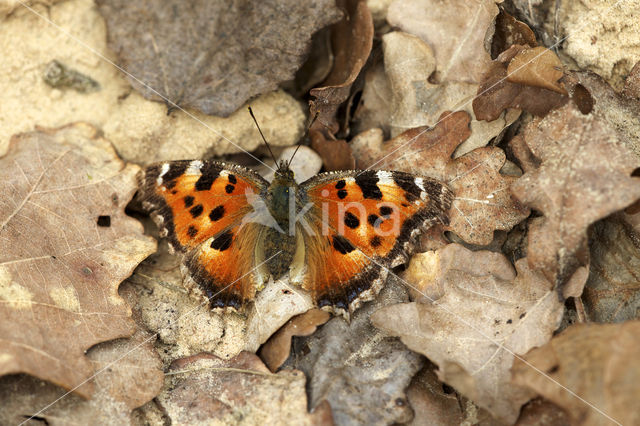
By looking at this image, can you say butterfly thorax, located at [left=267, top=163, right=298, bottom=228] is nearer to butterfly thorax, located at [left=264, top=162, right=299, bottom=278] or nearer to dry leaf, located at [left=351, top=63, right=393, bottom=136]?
butterfly thorax, located at [left=264, top=162, right=299, bottom=278]

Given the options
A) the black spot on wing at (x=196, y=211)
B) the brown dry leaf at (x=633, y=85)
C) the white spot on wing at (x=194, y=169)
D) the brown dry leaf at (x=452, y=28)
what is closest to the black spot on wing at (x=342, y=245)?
the black spot on wing at (x=196, y=211)

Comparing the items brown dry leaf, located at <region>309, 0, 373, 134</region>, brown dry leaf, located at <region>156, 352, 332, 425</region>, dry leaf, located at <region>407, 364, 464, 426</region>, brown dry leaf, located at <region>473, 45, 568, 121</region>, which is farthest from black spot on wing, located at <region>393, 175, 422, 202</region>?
brown dry leaf, located at <region>156, 352, 332, 425</region>

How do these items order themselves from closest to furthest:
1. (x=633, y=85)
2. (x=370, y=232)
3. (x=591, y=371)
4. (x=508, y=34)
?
(x=591, y=371)
(x=633, y=85)
(x=370, y=232)
(x=508, y=34)

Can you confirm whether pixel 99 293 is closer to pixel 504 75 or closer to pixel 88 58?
pixel 88 58

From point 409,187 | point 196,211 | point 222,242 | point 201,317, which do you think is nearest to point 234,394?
point 201,317

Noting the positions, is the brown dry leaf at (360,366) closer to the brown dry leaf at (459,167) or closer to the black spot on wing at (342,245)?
the black spot on wing at (342,245)

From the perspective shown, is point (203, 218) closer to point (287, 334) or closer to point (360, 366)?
point (287, 334)
